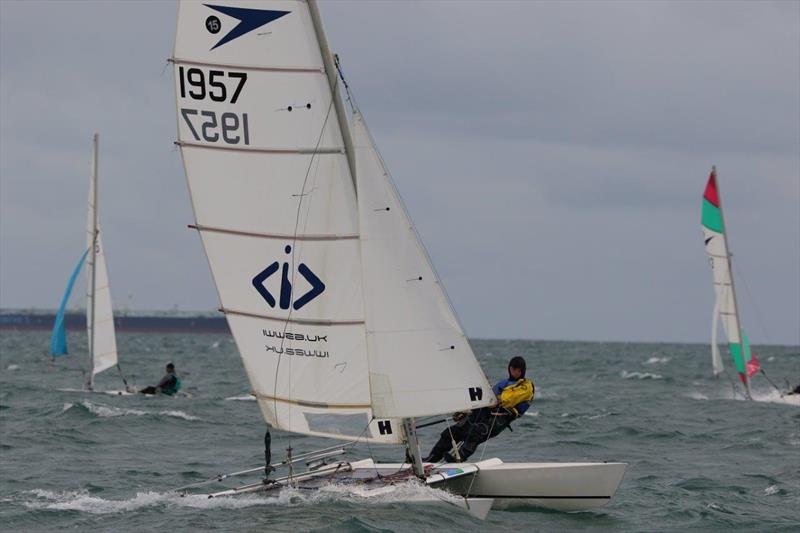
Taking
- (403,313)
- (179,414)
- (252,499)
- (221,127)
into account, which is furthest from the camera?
(179,414)

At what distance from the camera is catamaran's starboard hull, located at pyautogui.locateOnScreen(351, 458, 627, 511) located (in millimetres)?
13297

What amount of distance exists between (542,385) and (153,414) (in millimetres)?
20810

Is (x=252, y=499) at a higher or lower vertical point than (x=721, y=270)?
lower

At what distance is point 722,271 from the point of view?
123 ft

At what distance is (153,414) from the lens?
85.9 ft

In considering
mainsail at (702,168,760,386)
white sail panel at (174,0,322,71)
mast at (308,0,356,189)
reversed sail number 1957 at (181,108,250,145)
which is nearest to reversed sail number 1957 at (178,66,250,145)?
reversed sail number 1957 at (181,108,250,145)

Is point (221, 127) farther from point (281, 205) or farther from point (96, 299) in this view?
point (96, 299)

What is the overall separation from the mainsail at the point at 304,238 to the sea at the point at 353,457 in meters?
1.14

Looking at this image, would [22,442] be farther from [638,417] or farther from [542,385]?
[542,385]

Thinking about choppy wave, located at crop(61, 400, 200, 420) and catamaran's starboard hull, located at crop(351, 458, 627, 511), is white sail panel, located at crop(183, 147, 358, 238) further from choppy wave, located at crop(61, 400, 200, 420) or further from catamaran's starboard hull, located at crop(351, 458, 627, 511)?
choppy wave, located at crop(61, 400, 200, 420)

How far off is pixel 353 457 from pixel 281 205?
21.6 ft

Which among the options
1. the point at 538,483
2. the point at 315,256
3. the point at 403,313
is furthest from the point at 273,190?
the point at 538,483

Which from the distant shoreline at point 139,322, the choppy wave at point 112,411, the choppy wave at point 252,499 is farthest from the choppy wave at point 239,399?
the distant shoreline at point 139,322

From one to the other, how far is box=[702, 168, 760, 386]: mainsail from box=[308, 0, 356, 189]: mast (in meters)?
26.4
